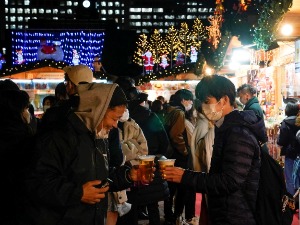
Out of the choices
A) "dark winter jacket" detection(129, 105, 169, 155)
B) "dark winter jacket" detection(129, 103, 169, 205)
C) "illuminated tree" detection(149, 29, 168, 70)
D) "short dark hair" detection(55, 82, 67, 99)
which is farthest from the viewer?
"illuminated tree" detection(149, 29, 168, 70)

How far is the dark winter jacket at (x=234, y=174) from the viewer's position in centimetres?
351

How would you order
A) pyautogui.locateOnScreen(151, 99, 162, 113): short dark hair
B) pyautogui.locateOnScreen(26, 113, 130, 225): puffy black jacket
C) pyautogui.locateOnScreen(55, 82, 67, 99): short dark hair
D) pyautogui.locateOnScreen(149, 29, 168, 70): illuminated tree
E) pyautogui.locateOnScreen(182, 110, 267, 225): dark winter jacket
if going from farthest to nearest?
1. pyautogui.locateOnScreen(149, 29, 168, 70): illuminated tree
2. pyautogui.locateOnScreen(151, 99, 162, 113): short dark hair
3. pyautogui.locateOnScreen(55, 82, 67, 99): short dark hair
4. pyautogui.locateOnScreen(182, 110, 267, 225): dark winter jacket
5. pyautogui.locateOnScreen(26, 113, 130, 225): puffy black jacket

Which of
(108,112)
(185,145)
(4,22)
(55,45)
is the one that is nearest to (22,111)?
(108,112)

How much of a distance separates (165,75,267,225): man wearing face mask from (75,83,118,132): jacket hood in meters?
0.68

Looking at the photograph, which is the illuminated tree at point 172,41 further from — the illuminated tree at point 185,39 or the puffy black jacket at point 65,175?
the puffy black jacket at point 65,175

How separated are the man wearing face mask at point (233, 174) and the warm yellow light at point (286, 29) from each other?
6679mm

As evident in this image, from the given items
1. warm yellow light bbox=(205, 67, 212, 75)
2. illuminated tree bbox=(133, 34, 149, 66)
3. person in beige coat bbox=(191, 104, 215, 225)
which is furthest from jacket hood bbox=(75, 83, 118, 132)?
illuminated tree bbox=(133, 34, 149, 66)

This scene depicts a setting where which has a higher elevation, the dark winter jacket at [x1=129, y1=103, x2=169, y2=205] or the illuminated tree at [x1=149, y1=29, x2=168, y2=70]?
the illuminated tree at [x1=149, y1=29, x2=168, y2=70]

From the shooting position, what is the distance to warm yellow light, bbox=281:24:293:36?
993 centimetres

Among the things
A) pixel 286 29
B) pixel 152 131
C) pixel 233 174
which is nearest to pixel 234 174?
pixel 233 174

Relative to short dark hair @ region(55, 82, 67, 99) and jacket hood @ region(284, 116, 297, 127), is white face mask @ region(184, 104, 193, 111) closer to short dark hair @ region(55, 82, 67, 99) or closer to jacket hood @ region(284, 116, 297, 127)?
jacket hood @ region(284, 116, 297, 127)

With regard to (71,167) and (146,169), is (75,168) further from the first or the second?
(146,169)

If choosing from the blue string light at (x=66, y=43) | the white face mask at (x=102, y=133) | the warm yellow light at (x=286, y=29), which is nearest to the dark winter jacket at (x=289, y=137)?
the warm yellow light at (x=286, y=29)

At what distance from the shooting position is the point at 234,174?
3.49 meters
